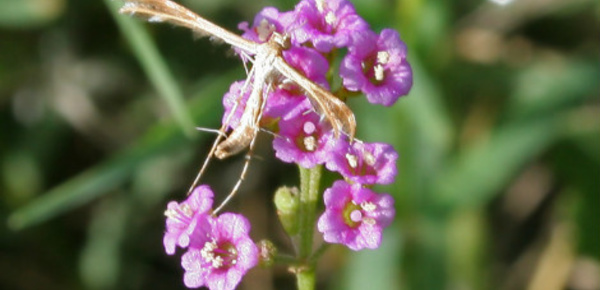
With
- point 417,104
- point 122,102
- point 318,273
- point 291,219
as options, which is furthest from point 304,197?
point 122,102

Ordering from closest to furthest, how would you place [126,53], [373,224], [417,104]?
[373,224], [417,104], [126,53]

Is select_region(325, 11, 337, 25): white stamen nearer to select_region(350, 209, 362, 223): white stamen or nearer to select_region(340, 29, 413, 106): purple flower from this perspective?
select_region(340, 29, 413, 106): purple flower

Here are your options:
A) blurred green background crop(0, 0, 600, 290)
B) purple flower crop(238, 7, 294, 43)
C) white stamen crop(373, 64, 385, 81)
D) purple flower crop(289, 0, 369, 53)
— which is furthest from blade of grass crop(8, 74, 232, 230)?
white stamen crop(373, 64, 385, 81)

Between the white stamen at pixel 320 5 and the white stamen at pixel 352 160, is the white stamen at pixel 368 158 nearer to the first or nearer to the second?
the white stamen at pixel 352 160

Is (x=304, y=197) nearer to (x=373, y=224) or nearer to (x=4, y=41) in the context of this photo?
(x=373, y=224)

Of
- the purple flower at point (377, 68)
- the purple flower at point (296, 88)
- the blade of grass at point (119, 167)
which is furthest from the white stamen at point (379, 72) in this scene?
the blade of grass at point (119, 167)

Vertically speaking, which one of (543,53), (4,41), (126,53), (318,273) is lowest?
(318,273)

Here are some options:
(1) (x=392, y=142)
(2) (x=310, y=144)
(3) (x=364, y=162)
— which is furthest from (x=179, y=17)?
(1) (x=392, y=142)
